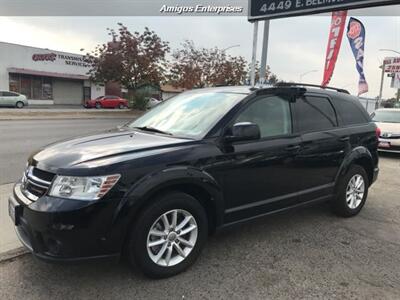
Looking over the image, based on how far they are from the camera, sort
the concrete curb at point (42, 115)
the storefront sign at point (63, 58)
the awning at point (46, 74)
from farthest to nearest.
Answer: the storefront sign at point (63, 58), the awning at point (46, 74), the concrete curb at point (42, 115)

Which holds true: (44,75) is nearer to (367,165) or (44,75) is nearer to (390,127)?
(390,127)

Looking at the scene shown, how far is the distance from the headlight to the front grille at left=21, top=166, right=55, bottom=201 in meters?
0.15

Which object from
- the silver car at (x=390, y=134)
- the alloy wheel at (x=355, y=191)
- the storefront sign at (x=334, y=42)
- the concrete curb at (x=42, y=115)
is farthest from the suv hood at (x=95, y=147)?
the storefront sign at (x=334, y=42)

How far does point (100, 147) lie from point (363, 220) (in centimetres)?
372

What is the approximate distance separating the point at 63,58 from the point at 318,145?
141ft

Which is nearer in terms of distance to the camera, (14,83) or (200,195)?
(200,195)

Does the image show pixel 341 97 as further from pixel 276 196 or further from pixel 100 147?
pixel 100 147

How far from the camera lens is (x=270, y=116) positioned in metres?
4.01

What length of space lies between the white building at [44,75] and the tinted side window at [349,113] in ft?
129

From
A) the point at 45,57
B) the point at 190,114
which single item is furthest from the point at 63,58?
the point at 190,114

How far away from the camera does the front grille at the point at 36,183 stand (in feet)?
9.51

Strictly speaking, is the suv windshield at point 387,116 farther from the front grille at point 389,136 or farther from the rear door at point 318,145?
the rear door at point 318,145

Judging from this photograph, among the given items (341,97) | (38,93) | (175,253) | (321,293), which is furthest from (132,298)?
(38,93)

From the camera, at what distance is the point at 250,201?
372 cm
